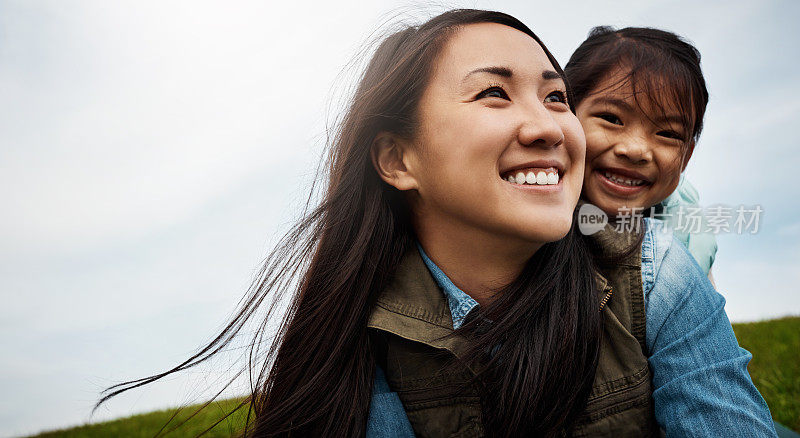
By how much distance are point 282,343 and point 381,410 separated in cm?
53

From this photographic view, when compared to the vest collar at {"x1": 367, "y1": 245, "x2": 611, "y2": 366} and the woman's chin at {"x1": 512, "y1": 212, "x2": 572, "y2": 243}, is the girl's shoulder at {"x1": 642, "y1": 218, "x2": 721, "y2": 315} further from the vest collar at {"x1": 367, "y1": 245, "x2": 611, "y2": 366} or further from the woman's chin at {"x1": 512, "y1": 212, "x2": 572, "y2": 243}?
the woman's chin at {"x1": 512, "y1": 212, "x2": 572, "y2": 243}

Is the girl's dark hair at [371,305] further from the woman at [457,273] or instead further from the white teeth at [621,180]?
the white teeth at [621,180]

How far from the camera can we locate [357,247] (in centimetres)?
241

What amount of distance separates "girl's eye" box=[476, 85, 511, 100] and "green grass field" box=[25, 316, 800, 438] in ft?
8.42

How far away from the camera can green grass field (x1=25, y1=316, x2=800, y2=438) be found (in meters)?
4.05

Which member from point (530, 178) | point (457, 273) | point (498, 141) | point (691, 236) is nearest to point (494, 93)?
point (498, 141)

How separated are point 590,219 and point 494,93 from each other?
2.83ft

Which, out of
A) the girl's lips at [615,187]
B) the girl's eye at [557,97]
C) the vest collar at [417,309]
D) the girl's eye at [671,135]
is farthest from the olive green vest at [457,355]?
the girl's eye at [671,135]

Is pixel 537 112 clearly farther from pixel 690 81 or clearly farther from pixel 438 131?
pixel 690 81

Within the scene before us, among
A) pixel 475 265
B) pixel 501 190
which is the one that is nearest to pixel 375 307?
pixel 475 265

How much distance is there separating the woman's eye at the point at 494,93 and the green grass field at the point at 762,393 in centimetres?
257

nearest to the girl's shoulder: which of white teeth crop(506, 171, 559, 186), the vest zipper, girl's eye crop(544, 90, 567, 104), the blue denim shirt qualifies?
the blue denim shirt

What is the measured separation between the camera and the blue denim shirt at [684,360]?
6.42 feet

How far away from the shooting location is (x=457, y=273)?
7.75 feet
